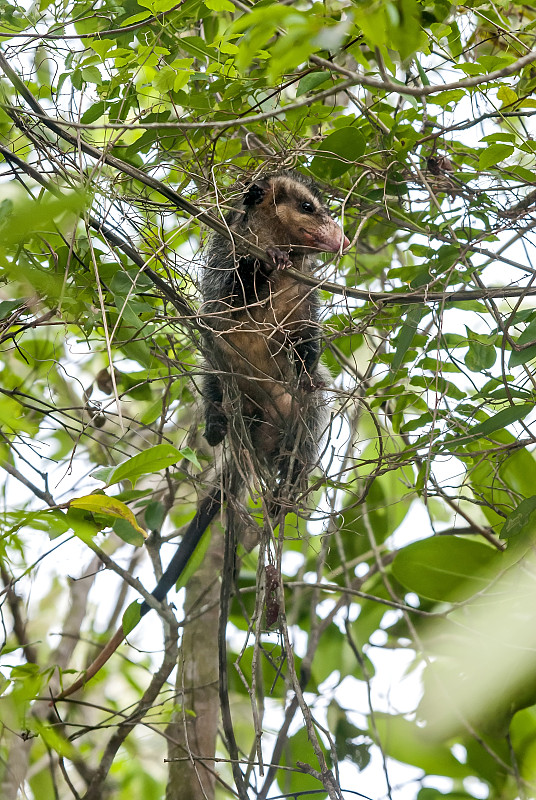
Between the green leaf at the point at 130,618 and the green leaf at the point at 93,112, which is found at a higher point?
the green leaf at the point at 93,112

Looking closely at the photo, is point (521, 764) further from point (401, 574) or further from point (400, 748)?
point (401, 574)

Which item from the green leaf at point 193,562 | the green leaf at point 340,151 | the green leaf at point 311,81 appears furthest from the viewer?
the green leaf at point 193,562

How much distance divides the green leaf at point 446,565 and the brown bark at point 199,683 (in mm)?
686

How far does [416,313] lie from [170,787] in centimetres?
174

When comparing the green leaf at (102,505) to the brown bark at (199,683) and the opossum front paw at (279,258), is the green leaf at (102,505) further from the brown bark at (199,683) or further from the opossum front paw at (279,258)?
the brown bark at (199,683)

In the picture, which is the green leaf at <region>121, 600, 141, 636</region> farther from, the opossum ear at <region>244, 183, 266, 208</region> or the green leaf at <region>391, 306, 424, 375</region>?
the opossum ear at <region>244, 183, 266, 208</region>

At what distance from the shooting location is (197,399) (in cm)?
273

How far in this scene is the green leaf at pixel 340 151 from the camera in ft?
6.30

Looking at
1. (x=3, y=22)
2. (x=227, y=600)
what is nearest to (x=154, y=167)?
(x=3, y=22)

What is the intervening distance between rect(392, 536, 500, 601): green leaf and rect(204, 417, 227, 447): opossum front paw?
26.4 inches

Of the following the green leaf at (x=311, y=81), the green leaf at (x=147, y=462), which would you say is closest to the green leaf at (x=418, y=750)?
the green leaf at (x=147, y=462)

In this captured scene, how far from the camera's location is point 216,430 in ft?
8.17

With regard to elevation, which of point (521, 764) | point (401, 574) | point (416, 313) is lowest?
point (521, 764)

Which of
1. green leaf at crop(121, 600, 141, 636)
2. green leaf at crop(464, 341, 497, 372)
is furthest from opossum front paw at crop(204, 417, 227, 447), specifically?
green leaf at crop(464, 341, 497, 372)
